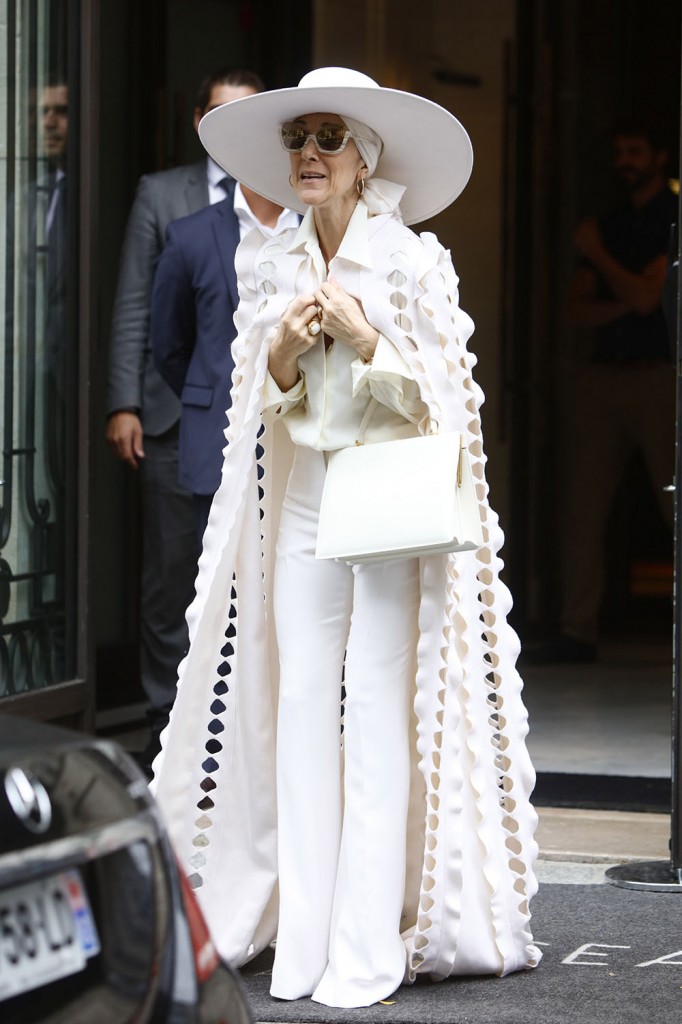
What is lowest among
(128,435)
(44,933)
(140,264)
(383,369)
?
(44,933)

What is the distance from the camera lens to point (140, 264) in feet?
21.6

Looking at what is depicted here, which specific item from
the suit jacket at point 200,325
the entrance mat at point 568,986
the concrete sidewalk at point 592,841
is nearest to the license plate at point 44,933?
the entrance mat at point 568,986

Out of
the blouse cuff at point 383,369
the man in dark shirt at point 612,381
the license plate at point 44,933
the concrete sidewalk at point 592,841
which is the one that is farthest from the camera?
the man in dark shirt at point 612,381

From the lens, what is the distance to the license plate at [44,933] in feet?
7.30

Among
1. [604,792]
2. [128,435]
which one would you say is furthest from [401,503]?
[128,435]

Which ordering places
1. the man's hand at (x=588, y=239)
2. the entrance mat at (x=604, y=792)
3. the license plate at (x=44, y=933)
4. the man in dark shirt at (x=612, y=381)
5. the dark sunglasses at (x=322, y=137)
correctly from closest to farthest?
the license plate at (x=44, y=933)
the dark sunglasses at (x=322, y=137)
the entrance mat at (x=604, y=792)
the man in dark shirt at (x=612, y=381)
the man's hand at (x=588, y=239)

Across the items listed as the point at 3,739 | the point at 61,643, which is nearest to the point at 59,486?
the point at 61,643

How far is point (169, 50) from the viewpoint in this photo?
26.4ft

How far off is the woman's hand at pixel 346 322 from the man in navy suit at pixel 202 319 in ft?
6.06

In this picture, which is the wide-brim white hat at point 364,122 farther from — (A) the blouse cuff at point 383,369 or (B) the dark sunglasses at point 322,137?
(A) the blouse cuff at point 383,369

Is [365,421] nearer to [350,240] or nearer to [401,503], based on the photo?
[401,503]

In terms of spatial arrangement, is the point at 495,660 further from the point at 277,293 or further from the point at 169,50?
the point at 169,50

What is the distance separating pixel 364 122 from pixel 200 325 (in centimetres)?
195

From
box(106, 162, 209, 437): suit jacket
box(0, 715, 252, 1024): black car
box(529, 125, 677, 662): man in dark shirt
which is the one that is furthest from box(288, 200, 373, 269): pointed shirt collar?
box(529, 125, 677, 662): man in dark shirt
